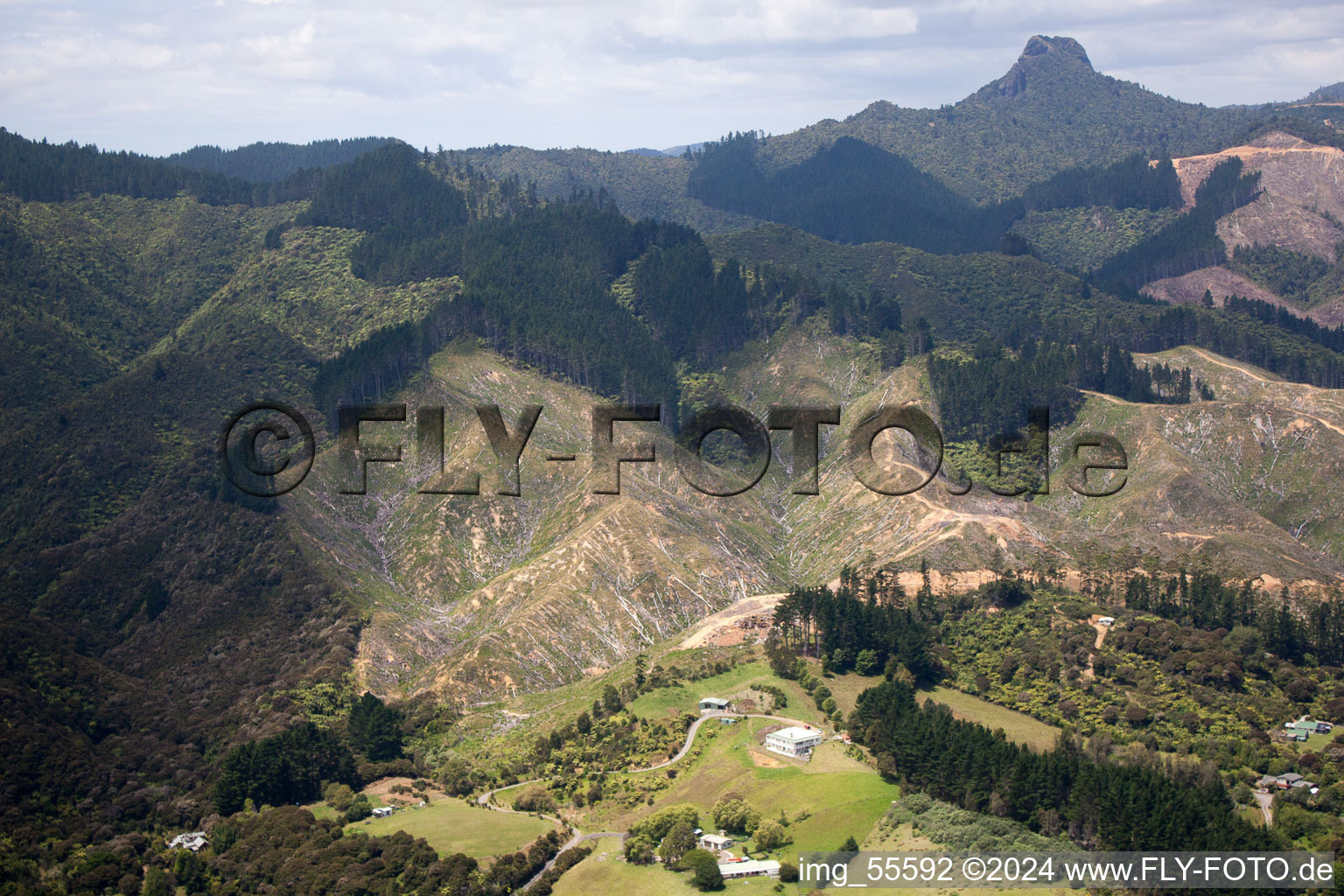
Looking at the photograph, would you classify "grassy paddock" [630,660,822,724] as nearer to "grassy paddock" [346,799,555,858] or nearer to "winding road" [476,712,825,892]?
"winding road" [476,712,825,892]

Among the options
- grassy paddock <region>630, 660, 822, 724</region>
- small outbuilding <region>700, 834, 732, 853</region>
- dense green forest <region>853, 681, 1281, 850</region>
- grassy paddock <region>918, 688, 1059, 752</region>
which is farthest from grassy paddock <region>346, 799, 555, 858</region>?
grassy paddock <region>918, 688, 1059, 752</region>

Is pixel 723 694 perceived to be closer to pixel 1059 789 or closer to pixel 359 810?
pixel 359 810

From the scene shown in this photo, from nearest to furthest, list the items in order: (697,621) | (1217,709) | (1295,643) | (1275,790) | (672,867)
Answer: (672,867) < (1275,790) < (1217,709) < (1295,643) < (697,621)

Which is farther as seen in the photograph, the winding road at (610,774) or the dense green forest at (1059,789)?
the winding road at (610,774)

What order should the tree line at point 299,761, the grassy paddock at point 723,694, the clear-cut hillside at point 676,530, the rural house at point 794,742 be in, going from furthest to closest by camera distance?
the clear-cut hillside at point 676,530
the grassy paddock at point 723,694
the tree line at point 299,761
the rural house at point 794,742

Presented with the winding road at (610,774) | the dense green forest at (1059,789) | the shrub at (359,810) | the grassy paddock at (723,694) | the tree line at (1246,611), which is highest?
the tree line at (1246,611)

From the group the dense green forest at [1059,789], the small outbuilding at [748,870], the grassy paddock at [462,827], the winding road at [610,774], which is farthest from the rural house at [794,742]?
the grassy paddock at [462,827]

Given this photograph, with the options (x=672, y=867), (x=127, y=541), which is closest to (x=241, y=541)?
(x=127, y=541)

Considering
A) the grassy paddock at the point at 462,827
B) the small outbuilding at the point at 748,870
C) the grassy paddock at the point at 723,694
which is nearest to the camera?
the small outbuilding at the point at 748,870

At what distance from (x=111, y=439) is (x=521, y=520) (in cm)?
5981

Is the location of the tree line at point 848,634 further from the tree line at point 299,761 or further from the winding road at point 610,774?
the tree line at point 299,761

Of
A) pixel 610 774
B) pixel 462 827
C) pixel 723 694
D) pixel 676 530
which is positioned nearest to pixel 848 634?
pixel 723 694

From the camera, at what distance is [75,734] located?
116 metres

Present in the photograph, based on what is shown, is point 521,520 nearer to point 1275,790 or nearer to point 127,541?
point 127,541
